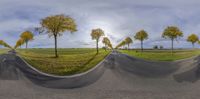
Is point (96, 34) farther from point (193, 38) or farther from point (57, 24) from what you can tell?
point (193, 38)

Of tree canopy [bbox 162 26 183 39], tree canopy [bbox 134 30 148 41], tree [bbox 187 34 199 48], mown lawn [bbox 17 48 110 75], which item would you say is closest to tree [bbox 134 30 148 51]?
tree canopy [bbox 134 30 148 41]

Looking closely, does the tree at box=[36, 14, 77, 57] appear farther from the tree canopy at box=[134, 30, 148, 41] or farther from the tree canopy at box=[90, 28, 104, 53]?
the tree canopy at box=[134, 30, 148, 41]

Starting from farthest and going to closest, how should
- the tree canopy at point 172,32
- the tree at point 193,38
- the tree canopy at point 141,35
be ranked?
1. the tree at point 193,38
2. the tree canopy at point 141,35
3. the tree canopy at point 172,32

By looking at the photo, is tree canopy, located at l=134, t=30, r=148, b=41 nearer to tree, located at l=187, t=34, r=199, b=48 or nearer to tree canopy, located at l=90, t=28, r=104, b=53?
tree canopy, located at l=90, t=28, r=104, b=53

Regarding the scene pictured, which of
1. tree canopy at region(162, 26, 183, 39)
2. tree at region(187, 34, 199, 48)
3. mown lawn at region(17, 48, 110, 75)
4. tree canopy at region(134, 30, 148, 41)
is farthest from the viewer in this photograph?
tree at region(187, 34, 199, 48)

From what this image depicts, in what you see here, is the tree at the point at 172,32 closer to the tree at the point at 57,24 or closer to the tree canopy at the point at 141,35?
the tree canopy at the point at 141,35

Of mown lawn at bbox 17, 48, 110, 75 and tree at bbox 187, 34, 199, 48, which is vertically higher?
tree at bbox 187, 34, 199, 48

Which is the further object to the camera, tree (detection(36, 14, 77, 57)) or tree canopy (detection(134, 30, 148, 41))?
tree canopy (detection(134, 30, 148, 41))

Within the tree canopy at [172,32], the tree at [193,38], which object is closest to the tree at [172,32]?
the tree canopy at [172,32]

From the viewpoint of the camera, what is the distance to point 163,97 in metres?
11.2

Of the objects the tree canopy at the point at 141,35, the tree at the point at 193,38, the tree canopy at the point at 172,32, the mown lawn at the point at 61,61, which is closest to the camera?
the mown lawn at the point at 61,61

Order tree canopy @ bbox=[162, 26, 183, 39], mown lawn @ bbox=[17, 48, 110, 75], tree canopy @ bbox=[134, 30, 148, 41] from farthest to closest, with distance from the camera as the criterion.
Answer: tree canopy @ bbox=[134, 30, 148, 41], tree canopy @ bbox=[162, 26, 183, 39], mown lawn @ bbox=[17, 48, 110, 75]

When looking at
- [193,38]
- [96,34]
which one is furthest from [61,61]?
[193,38]

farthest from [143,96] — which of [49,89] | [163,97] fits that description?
[49,89]
